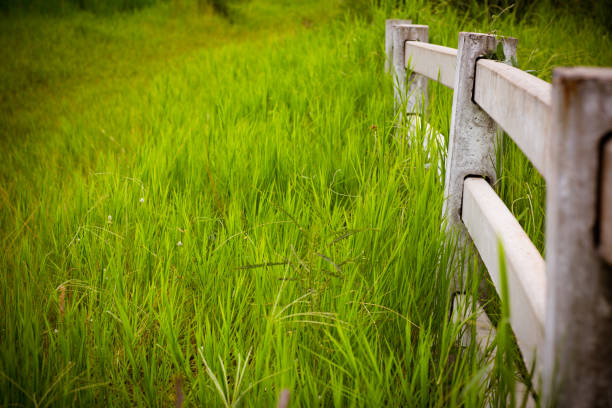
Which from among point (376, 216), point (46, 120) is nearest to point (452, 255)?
point (376, 216)

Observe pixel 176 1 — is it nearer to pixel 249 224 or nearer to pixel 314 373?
pixel 249 224

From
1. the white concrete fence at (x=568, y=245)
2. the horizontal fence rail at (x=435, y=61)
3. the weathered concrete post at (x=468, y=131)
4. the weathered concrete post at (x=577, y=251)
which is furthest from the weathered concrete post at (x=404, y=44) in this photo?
the weathered concrete post at (x=577, y=251)

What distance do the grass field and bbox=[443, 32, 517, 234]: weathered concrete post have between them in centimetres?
16

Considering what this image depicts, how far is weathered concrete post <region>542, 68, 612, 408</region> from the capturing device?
2.24 ft

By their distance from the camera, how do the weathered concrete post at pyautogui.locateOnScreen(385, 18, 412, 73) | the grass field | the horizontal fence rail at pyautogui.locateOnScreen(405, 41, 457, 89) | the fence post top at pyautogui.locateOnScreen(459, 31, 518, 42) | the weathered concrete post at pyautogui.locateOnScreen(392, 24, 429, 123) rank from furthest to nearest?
the weathered concrete post at pyautogui.locateOnScreen(385, 18, 412, 73) < the weathered concrete post at pyautogui.locateOnScreen(392, 24, 429, 123) < the horizontal fence rail at pyautogui.locateOnScreen(405, 41, 457, 89) < the fence post top at pyautogui.locateOnScreen(459, 31, 518, 42) < the grass field

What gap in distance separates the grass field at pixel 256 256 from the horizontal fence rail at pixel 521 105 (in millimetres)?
366

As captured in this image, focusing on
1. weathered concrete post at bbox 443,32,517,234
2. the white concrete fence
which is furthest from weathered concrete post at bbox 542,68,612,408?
weathered concrete post at bbox 443,32,517,234

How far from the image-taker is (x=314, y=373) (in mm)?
1399

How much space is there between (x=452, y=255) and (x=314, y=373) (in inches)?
25.1

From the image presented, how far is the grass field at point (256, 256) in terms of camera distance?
137 centimetres

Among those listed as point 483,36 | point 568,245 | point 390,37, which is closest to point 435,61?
point 483,36

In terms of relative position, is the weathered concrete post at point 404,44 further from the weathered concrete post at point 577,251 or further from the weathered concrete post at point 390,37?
the weathered concrete post at point 577,251

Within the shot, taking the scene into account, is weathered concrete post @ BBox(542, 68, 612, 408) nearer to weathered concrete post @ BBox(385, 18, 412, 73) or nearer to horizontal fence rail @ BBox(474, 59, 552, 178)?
horizontal fence rail @ BBox(474, 59, 552, 178)

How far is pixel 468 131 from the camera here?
1692 mm
